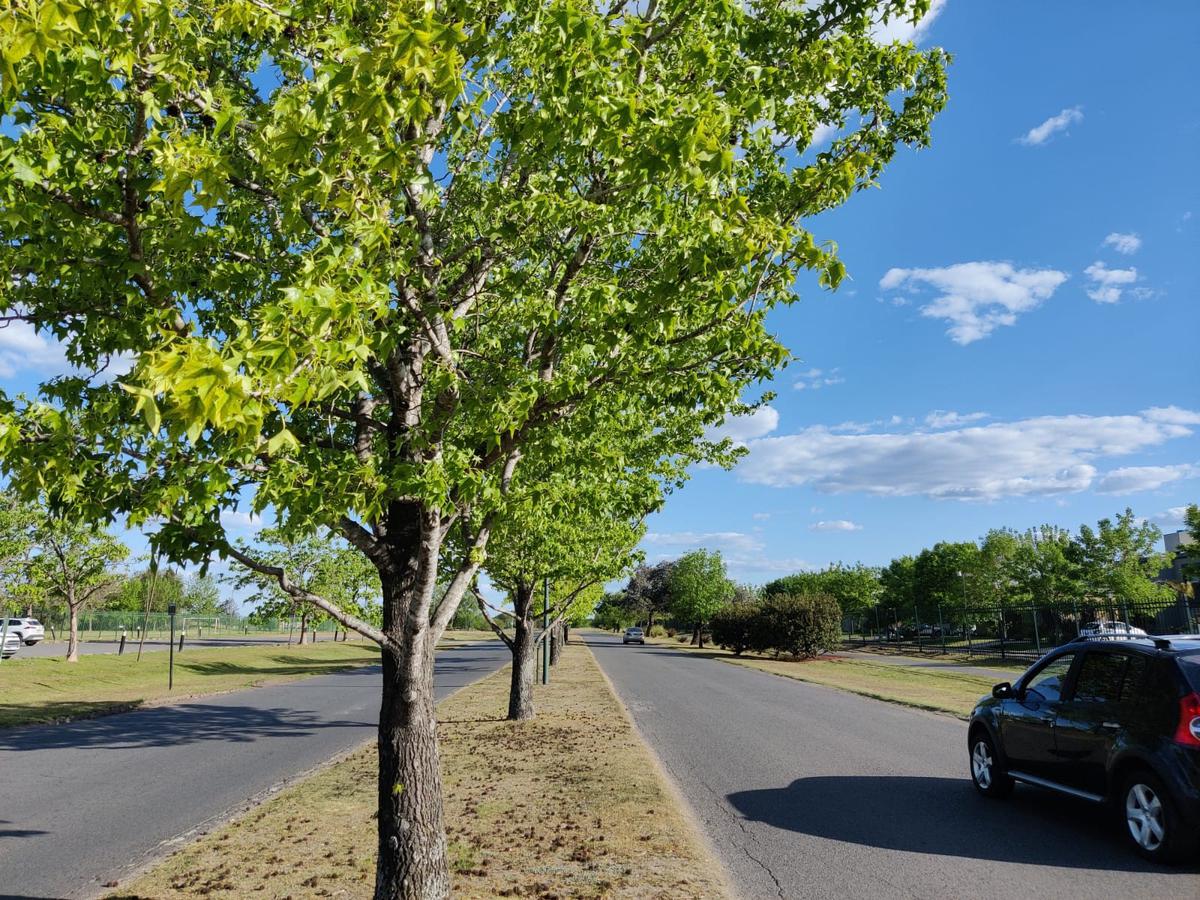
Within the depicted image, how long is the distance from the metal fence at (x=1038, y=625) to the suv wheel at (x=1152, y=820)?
9377 mm

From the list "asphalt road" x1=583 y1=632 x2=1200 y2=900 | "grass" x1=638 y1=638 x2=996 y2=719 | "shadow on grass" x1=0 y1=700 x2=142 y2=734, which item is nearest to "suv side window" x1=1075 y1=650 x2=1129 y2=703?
"asphalt road" x1=583 y1=632 x2=1200 y2=900

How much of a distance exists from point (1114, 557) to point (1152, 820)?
47120mm

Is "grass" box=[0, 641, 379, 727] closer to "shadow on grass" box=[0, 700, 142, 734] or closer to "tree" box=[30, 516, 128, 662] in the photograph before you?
"shadow on grass" box=[0, 700, 142, 734]

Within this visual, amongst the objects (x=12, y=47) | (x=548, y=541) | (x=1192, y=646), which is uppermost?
(x=12, y=47)

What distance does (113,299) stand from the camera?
486 centimetres

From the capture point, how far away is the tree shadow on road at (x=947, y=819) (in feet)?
20.7

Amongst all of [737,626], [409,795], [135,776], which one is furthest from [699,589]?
[409,795]

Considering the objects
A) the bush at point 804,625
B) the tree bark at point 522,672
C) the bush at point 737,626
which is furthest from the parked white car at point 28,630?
the bush at point 804,625

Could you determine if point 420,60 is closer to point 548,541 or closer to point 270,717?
point 548,541

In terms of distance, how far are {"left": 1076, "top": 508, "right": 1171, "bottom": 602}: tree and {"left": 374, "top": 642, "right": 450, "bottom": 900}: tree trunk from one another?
1803 inches

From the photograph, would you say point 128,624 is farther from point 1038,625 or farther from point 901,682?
point 1038,625

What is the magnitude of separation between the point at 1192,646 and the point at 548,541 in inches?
372

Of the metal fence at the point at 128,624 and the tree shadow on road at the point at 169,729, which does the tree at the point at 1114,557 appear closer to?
the tree shadow on road at the point at 169,729

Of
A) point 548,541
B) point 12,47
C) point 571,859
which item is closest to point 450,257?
point 12,47
